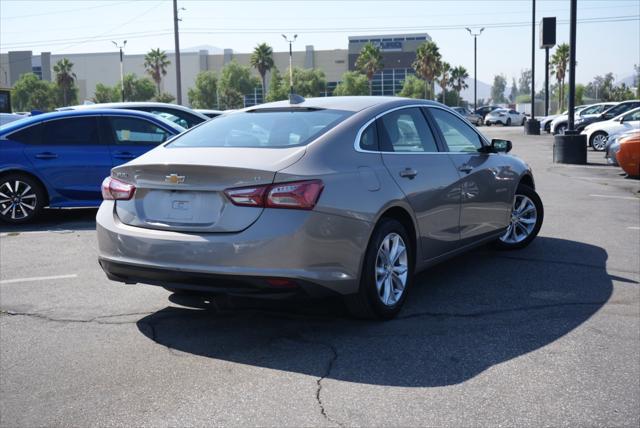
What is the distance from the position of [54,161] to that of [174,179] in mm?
5775

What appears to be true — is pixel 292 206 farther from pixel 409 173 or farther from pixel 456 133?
pixel 456 133

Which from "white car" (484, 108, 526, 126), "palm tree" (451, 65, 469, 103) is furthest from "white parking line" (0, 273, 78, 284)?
"palm tree" (451, 65, 469, 103)

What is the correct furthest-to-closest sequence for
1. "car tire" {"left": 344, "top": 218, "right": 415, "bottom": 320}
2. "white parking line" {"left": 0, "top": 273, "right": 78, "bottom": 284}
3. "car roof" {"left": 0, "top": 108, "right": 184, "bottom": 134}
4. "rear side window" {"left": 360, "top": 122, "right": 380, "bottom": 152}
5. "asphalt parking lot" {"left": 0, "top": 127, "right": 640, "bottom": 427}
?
"car roof" {"left": 0, "top": 108, "right": 184, "bottom": 134} < "white parking line" {"left": 0, "top": 273, "right": 78, "bottom": 284} < "rear side window" {"left": 360, "top": 122, "right": 380, "bottom": 152} < "car tire" {"left": 344, "top": 218, "right": 415, "bottom": 320} < "asphalt parking lot" {"left": 0, "top": 127, "right": 640, "bottom": 427}

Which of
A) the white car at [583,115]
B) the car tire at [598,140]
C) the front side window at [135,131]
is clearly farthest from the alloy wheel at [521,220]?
the white car at [583,115]

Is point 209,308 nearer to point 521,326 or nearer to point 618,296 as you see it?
point 521,326

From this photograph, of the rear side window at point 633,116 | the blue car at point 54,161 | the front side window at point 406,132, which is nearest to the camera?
the front side window at point 406,132

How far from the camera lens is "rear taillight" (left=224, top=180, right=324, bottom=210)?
442 cm

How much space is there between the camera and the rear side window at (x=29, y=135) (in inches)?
385

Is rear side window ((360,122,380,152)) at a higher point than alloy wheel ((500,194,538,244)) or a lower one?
higher

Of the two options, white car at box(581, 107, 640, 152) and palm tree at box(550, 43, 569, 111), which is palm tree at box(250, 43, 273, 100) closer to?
palm tree at box(550, 43, 569, 111)

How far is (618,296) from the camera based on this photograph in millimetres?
5902

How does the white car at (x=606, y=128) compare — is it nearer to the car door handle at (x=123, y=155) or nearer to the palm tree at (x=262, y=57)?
the car door handle at (x=123, y=155)

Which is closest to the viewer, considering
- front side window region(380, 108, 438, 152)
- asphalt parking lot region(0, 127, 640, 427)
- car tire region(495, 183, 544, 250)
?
asphalt parking lot region(0, 127, 640, 427)

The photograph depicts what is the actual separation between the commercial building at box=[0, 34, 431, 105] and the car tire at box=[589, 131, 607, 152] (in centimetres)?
9076
